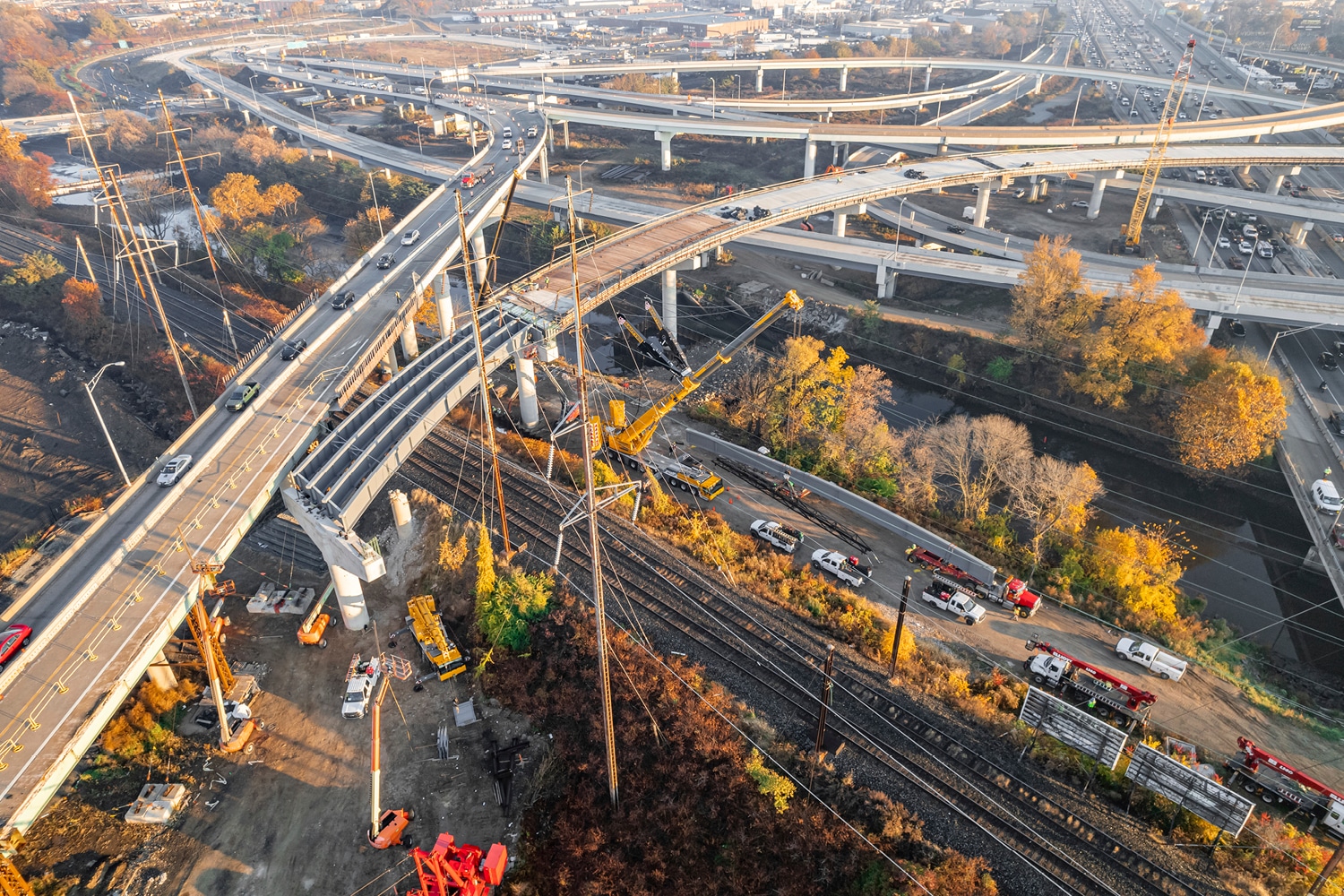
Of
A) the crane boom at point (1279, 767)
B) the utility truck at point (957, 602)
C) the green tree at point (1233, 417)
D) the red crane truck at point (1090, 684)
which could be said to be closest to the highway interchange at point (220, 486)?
the green tree at point (1233, 417)

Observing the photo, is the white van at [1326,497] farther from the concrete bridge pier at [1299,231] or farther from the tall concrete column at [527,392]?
the concrete bridge pier at [1299,231]

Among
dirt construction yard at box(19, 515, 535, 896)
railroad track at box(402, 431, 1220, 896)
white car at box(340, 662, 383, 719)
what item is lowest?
dirt construction yard at box(19, 515, 535, 896)

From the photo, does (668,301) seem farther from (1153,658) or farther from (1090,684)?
(1153,658)

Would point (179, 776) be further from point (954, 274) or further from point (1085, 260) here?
point (1085, 260)

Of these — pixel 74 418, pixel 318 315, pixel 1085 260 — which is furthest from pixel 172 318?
pixel 1085 260

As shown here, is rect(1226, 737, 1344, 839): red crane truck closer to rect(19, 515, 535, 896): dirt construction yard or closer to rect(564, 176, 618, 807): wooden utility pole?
rect(564, 176, 618, 807): wooden utility pole

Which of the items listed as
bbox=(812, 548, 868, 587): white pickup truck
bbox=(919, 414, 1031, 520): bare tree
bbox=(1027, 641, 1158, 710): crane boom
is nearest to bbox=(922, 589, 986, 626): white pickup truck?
bbox=(1027, 641, 1158, 710): crane boom
